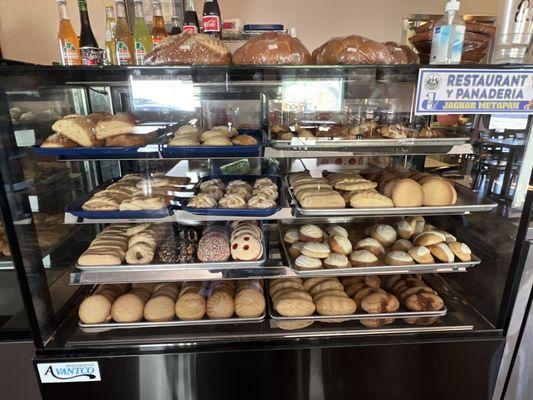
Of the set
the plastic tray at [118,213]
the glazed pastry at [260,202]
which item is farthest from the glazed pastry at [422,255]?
the plastic tray at [118,213]

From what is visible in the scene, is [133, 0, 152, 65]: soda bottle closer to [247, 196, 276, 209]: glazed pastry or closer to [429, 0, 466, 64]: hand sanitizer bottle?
[247, 196, 276, 209]: glazed pastry

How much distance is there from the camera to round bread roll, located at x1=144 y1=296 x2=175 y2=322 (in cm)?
151

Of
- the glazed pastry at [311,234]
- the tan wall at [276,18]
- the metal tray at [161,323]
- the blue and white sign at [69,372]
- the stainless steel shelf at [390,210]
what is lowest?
the blue and white sign at [69,372]

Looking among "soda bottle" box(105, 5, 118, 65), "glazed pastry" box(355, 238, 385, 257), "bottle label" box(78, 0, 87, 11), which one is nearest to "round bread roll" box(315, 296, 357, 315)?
"glazed pastry" box(355, 238, 385, 257)

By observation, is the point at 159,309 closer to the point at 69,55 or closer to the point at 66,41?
the point at 69,55

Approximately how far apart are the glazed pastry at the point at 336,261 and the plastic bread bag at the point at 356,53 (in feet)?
2.78

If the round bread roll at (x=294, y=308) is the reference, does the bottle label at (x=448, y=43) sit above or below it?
above

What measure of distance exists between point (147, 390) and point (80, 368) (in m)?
0.30

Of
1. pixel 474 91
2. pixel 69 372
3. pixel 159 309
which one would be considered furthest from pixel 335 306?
pixel 69 372

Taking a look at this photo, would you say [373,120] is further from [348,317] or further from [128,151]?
[128,151]

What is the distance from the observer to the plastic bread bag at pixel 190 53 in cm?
131

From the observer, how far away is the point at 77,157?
138cm

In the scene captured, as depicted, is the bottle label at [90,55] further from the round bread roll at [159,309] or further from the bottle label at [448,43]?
the bottle label at [448,43]

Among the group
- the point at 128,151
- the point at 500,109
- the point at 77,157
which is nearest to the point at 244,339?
the point at 128,151
